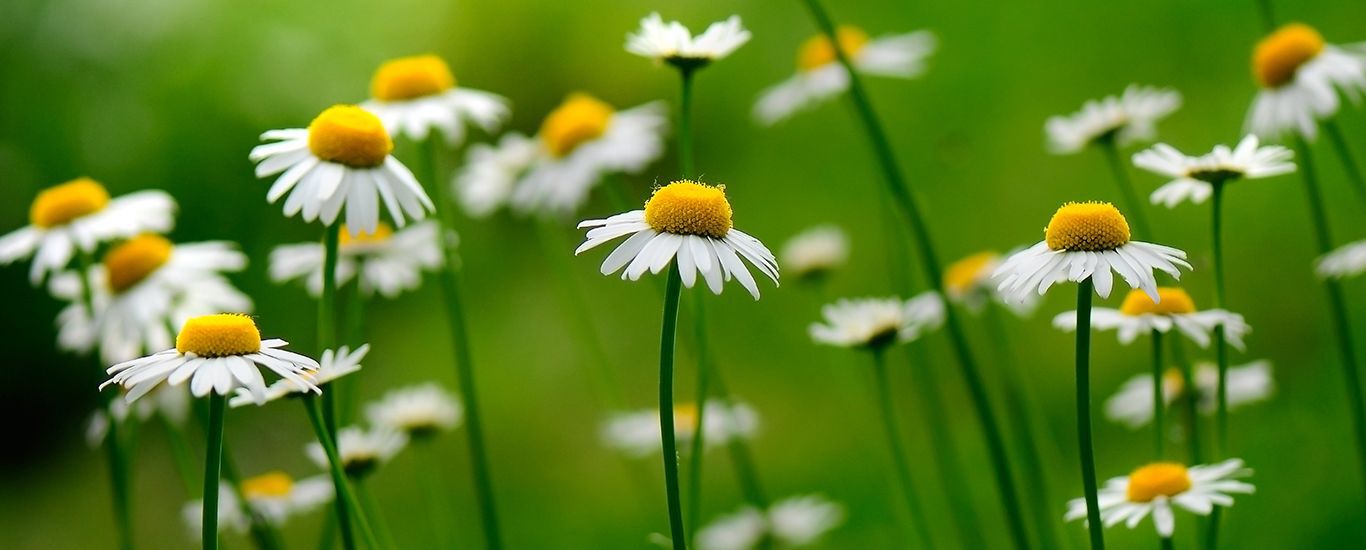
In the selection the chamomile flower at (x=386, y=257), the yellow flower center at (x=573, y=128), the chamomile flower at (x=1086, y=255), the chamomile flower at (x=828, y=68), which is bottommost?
the chamomile flower at (x=1086, y=255)

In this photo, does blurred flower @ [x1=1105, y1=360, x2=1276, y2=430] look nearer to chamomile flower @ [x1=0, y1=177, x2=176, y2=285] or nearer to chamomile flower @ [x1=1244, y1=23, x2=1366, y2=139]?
chamomile flower @ [x1=1244, y1=23, x2=1366, y2=139]

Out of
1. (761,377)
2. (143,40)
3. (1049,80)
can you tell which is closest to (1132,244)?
(761,377)

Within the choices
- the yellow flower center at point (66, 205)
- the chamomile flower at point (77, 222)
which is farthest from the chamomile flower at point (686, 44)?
the yellow flower center at point (66, 205)

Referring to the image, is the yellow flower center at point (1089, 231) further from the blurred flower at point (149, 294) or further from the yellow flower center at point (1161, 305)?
the blurred flower at point (149, 294)

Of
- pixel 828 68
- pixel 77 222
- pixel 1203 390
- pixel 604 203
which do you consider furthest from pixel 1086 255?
pixel 604 203

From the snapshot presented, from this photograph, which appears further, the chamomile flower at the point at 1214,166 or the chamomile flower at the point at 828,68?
the chamomile flower at the point at 828,68

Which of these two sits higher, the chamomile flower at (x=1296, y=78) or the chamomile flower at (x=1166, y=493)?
the chamomile flower at (x=1296, y=78)

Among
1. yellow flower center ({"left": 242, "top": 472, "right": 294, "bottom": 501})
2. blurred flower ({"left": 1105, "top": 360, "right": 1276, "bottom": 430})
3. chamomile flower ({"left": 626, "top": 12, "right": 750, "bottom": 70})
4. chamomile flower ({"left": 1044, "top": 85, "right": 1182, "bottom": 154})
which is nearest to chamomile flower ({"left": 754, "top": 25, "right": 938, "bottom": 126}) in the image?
chamomile flower ({"left": 1044, "top": 85, "right": 1182, "bottom": 154})

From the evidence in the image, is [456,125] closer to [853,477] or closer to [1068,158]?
[853,477]
